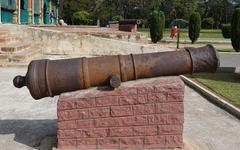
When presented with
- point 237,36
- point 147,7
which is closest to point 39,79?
point 237,36

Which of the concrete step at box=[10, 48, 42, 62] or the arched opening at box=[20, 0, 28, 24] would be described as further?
the arched opening at box=[20, 0, 28, 24]

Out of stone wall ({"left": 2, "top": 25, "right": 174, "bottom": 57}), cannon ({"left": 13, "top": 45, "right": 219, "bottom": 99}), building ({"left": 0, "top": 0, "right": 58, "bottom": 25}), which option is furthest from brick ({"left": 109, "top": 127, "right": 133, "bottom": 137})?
building ({"left": 0, "top": 0, "right": 58, "bottom": 25})

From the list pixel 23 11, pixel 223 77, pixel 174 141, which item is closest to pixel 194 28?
pixel 23 11

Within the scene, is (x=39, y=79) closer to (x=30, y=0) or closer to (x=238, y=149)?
(x=238, y=149)

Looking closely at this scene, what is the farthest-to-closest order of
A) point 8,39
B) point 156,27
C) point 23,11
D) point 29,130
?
point 156,27
point 23,11
point 8,39
point 29,130

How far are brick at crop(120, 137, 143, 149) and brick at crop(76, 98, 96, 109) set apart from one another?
518mm

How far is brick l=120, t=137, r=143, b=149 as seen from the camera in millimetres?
4328

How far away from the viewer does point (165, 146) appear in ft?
14.3

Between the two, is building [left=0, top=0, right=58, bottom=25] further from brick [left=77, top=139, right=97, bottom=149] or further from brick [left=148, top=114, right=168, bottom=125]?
brick [left=148, top=114, right=168, bottom=125]

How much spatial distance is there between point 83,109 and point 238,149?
6.52ft

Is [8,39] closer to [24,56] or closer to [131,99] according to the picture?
[24,56]

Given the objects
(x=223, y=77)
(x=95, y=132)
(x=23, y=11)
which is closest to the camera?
(x=95, y=132)

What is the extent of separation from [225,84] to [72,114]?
19.6ft

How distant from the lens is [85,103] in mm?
4219
